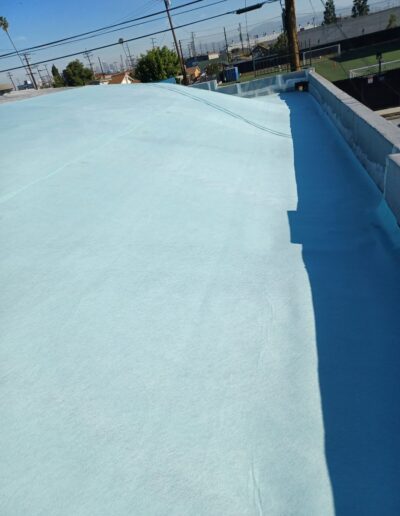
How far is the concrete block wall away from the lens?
289 cm

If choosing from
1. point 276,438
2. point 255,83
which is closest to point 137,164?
point 276,438

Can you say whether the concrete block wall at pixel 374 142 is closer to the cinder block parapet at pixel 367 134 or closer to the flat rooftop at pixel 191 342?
the cinder block parapet at pixel 367 134

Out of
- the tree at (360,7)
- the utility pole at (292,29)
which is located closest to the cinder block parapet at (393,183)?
the utility pole at (292,29)

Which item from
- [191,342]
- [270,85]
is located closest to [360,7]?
[270,85]

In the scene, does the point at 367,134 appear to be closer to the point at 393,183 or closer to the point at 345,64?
the point at 393,183

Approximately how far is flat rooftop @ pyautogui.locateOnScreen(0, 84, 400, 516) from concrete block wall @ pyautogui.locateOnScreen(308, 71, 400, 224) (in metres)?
0.23

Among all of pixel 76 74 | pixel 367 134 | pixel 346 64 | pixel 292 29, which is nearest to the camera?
pixel 367 134

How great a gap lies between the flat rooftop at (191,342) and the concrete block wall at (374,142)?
226 millimetres

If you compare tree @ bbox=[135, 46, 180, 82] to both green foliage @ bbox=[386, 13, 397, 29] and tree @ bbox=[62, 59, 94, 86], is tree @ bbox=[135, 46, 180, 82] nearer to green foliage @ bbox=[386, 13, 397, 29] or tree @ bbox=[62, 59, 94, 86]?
tree @ bbox=[62, 59, 94, 86]

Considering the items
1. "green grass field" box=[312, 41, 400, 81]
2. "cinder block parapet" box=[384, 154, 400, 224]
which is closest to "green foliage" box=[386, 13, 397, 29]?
"green grass field" box=[312, 41, 400, 81]

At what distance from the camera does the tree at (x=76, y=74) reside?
48781 millimetres

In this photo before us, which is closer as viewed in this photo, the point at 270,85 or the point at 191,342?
the point at 191,342

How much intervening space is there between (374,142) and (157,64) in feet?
121

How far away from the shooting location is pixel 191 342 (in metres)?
1.99
